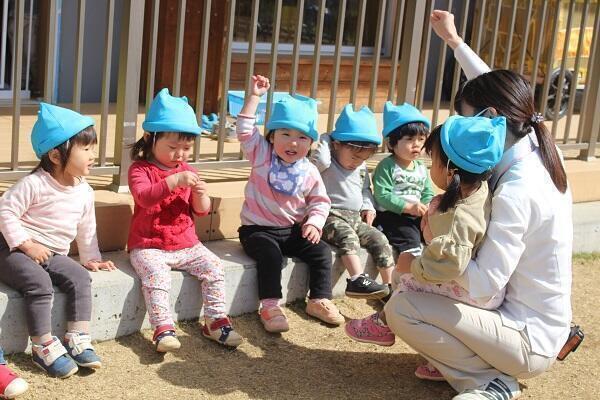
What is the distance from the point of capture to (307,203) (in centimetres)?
506

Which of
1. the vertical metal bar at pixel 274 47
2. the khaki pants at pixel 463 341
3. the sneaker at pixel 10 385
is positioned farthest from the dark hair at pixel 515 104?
the sneaker at pixel 10 385

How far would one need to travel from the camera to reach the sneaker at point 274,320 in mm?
4734

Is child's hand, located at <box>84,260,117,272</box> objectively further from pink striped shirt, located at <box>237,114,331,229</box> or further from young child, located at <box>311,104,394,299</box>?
young child, located at <box>311,104,394,299</box>

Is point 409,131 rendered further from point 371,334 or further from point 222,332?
point 222,332

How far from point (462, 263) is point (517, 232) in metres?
0.27

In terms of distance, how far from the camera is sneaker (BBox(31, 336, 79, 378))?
405 cm

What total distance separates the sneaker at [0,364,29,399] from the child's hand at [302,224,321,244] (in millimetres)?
1607

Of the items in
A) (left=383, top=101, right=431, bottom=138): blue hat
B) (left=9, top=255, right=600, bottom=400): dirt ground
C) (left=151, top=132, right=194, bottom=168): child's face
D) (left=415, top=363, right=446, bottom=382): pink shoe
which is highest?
(left=383, top=101, right=431, bottom=138): blue hat

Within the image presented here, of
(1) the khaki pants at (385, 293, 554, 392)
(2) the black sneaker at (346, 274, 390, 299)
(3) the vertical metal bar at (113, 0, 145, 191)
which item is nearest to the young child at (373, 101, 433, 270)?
(2) the black sneaker at (346, 274, 390, 299)

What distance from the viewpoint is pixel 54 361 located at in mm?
4055

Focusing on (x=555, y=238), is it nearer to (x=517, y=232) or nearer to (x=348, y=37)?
(x=517, y=232)

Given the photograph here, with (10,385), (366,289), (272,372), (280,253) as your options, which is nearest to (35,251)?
(10,385)

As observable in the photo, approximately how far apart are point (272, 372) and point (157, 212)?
0.92m

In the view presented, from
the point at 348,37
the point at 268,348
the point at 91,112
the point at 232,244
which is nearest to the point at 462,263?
the point at 268,348
